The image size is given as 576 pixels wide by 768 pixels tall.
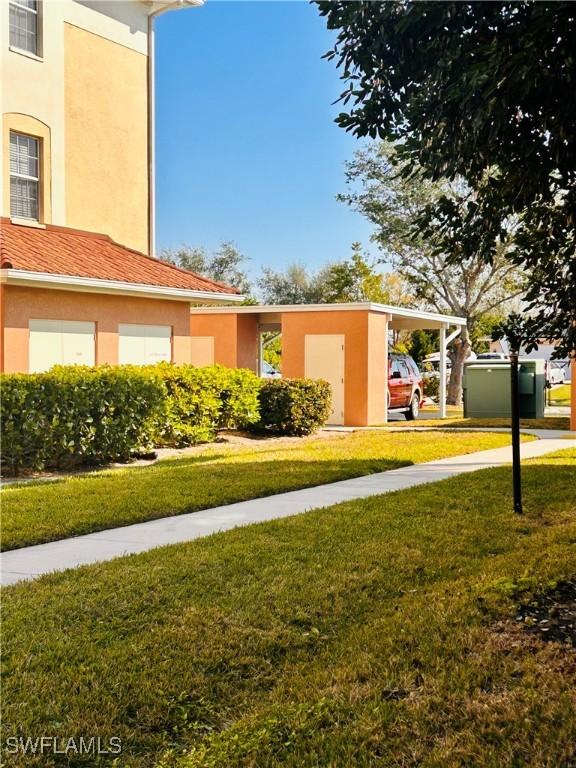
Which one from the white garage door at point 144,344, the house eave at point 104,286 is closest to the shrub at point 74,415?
the house eave at point 104,286

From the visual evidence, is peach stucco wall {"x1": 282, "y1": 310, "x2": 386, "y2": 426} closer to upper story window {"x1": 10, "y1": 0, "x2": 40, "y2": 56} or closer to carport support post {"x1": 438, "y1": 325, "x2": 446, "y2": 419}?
carport support post {"x1": 438, "y1": 325, "x2": 446, "y2": 419}

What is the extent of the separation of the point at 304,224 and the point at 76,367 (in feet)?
119

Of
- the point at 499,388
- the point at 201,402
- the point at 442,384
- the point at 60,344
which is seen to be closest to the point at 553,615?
the point at 201,402

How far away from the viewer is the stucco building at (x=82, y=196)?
47.6 ft

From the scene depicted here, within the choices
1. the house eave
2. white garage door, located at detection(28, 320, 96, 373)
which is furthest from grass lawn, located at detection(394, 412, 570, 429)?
white garage door, located at detection(28, 320, 96, 373)

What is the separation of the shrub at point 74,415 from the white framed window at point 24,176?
4790mm

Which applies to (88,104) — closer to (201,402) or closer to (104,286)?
(104,286)

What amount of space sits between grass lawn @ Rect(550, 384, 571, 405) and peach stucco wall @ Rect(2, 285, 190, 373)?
19343 mm

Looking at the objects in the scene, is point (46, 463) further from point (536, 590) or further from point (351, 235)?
point (351, 235)

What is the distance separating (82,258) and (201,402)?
3428 mm

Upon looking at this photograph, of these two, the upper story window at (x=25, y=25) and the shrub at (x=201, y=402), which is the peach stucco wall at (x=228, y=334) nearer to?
the shrub at (x=201, y=402)

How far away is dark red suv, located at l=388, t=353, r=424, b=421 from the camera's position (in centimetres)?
2436

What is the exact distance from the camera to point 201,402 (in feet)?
51.4

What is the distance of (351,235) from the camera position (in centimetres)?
3781
